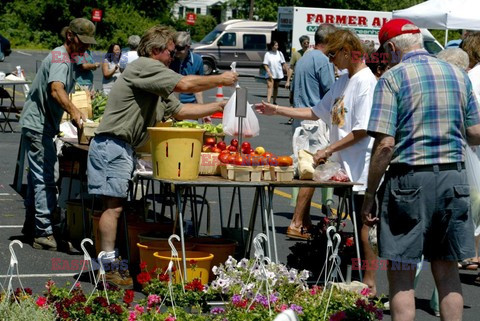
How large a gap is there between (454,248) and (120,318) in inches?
76.1

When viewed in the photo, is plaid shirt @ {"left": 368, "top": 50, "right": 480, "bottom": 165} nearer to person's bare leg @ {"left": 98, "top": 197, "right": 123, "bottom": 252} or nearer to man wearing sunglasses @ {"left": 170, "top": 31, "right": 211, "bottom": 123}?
person's bare leg @ {"left": 98, "top": 197, "right": 123, "bottom": 252}

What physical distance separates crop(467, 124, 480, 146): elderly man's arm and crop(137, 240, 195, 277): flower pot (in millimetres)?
2614

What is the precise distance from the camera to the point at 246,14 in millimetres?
61500

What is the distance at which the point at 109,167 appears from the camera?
777 cm

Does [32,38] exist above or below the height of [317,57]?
below

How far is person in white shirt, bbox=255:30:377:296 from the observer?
7570 millimetres

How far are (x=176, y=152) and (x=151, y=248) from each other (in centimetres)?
87

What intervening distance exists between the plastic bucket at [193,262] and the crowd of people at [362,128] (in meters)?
0.41

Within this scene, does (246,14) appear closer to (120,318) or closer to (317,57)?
(317,57)

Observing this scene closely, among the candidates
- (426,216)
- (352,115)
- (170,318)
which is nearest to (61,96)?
(352,115)

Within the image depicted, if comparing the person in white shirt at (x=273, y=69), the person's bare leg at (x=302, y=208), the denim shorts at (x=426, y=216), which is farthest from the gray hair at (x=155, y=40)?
the person in white shirt at (x=273, y=69)

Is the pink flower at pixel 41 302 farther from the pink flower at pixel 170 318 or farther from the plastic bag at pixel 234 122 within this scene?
the plastic bag at pixel 234 122

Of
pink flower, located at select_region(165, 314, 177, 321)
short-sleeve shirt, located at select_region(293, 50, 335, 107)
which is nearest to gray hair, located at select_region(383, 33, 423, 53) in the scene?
pink flower, located at select_region(165, 314, 177, 321)

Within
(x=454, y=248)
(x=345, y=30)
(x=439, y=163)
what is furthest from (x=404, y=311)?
(x=345, y=30)
